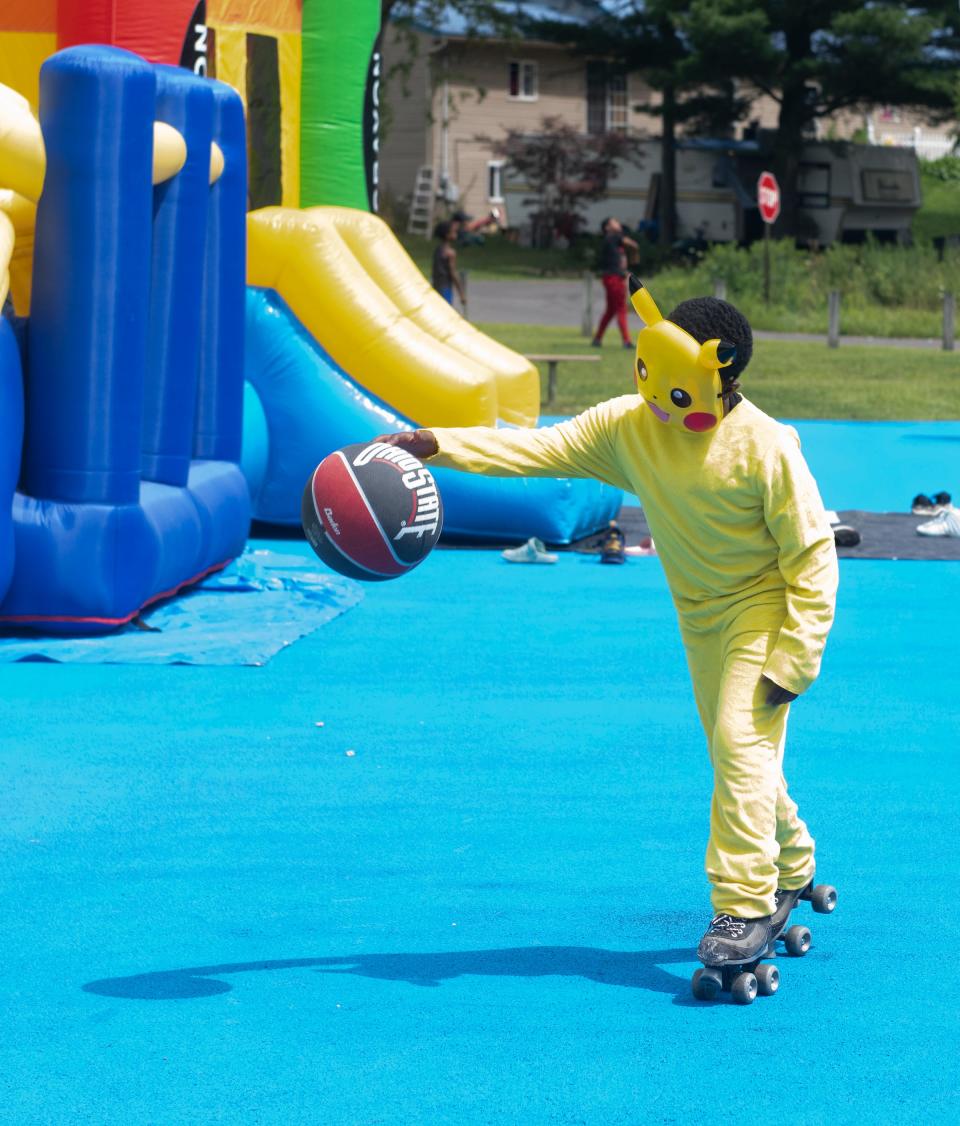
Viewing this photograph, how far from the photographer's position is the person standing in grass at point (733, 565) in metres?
4.86

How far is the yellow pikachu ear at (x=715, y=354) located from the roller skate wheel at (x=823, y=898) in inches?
62.5

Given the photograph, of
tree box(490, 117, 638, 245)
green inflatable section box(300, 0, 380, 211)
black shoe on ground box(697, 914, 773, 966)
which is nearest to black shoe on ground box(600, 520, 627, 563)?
green inflatable section box(300, 0, 380, 211)

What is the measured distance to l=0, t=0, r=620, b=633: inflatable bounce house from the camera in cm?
908

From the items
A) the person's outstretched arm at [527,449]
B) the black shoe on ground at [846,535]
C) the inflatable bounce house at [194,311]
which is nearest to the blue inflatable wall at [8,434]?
the inflatable bounce house at [194,311]

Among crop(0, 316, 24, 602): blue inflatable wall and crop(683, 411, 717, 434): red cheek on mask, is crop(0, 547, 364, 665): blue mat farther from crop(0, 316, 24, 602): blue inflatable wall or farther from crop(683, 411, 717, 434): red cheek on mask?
crop(683, 411, 717, 434): red cheek on mask

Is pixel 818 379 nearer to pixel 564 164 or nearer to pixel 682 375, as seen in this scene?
pixel 682 375

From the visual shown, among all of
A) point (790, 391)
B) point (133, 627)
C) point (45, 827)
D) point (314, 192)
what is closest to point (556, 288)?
point (790, 391)

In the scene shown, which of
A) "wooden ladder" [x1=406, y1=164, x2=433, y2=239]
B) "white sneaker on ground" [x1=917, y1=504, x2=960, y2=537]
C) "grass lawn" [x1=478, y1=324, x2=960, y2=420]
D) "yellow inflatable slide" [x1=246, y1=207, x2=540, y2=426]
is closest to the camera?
"yellow inflatable slide" [x1=246, y1=207, x2=540, y2=426]

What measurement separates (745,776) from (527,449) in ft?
3.69

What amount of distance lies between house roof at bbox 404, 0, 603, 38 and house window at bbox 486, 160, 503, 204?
14.0 feet

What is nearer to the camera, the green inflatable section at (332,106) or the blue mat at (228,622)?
the blue mat at (228,622)

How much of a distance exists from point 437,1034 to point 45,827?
2.25m

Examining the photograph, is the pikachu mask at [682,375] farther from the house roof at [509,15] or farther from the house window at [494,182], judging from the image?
the house window at [494,182]

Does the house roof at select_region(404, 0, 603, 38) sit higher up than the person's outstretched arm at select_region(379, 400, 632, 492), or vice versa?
the house roof at select_region(404, 0, 603, 38)
